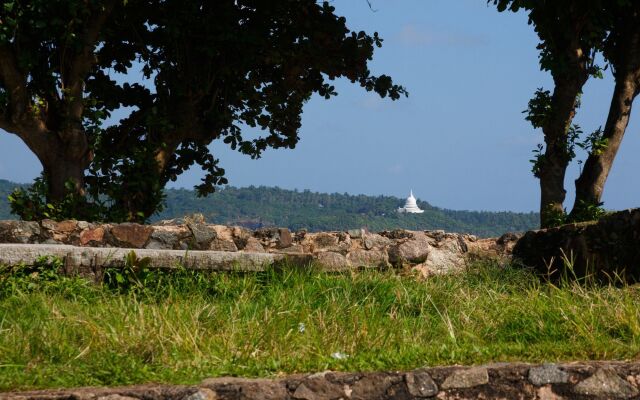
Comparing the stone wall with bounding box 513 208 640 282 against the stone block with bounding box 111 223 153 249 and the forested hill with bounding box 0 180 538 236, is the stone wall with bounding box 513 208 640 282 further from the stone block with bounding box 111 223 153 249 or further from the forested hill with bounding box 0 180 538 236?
the forested hill with bounding box 0 180 538 236

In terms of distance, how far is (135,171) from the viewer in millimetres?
13523

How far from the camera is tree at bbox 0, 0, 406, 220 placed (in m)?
12.8

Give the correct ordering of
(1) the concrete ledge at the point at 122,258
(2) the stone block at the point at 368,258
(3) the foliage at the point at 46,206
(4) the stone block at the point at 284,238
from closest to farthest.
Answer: (1) the concrete ledge at the point at 122,258
(2) the stone block at the point at 368,258
(4) the stone block at the point at 284,238
(3) the foliage at the point at 46,206

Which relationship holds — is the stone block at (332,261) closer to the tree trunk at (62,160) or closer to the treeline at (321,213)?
the tree trunk at (62,160)

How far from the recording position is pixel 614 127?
1309 cm

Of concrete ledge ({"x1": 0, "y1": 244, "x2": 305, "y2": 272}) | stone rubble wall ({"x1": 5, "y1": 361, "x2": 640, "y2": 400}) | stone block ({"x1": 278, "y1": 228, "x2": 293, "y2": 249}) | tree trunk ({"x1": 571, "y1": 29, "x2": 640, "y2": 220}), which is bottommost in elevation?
stone rubble wall ({"x1": 5, "y1": 361, "x2": 640, "y2": 400})

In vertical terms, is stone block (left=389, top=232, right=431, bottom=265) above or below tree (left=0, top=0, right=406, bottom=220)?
below

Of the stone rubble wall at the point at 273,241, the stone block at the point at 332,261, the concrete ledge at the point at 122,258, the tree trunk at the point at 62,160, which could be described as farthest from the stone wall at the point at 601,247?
the tree trunk at the point at 62,160

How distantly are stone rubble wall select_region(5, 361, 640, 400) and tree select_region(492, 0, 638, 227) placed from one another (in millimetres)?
7163

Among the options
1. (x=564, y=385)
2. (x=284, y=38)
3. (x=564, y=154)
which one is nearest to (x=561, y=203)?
(x=564, y=154)

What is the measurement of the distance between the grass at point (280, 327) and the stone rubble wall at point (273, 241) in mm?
1641

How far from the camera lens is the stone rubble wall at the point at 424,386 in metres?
5.36

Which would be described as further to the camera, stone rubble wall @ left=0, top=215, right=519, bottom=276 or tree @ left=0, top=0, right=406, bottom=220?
tree @ left=0, top=0, right=406, bottom=220

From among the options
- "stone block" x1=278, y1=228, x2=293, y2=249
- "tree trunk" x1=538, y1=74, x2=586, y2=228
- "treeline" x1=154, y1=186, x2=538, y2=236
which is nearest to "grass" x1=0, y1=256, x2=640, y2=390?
"stone block" x1=278, y1=228, x2=293, y2=249
